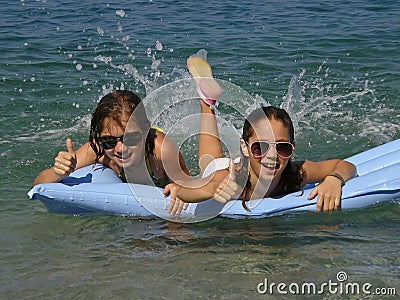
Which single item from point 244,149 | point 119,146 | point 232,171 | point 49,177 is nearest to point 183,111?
point 49,177

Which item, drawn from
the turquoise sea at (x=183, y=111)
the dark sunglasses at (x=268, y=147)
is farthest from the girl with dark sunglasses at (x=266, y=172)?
the turquoise sea at (x=183, y=111)

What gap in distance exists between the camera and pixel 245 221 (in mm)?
4520

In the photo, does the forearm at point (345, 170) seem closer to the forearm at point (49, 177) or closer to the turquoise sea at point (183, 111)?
the turquoise sea at point (183, 111)

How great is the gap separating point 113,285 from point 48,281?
36cm

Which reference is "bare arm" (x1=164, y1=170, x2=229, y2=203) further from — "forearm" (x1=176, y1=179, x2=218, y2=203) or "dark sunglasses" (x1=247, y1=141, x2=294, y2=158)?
"dark sunglasses" (x1=247, y1=141, x2=294, y2=158)

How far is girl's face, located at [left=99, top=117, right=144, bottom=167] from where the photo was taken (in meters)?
4.24

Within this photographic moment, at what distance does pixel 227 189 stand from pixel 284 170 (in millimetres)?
408

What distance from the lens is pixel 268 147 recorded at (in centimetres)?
400

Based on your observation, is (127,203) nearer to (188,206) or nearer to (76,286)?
(188,206)

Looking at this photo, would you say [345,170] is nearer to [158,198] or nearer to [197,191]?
[197,191]

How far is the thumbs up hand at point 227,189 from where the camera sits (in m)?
4.14

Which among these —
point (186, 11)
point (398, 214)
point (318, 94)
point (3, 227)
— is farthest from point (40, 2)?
point (398, 214)

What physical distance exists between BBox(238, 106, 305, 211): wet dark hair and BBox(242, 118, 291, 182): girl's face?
31 millimetres

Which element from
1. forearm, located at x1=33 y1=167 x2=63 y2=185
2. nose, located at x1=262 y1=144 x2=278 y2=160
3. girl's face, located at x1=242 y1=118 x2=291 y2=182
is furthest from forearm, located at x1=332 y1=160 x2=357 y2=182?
forearm, located at x1=33 y1=167 x2=63 y2=185
